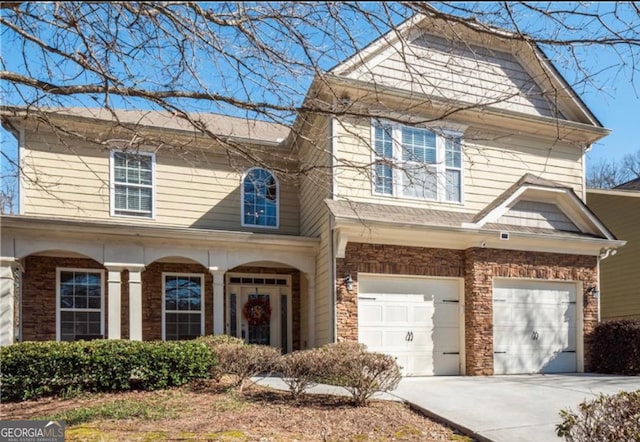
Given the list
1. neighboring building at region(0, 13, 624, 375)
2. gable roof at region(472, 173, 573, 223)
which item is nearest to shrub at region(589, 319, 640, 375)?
neighboring building at region(0, 13, 624, 375)

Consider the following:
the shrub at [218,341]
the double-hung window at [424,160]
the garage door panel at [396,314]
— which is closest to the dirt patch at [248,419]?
the shrub at [218,341]

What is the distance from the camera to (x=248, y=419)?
21.2 feet

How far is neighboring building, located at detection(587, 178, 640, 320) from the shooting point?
50.6ft

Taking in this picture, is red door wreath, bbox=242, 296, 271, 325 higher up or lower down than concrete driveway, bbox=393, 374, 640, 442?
higher up

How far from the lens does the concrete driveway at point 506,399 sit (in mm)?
6320

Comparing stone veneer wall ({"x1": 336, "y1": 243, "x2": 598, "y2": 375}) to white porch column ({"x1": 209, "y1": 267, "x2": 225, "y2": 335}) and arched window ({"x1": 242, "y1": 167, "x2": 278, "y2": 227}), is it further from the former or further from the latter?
arched window ({"x1": 242, "y1": 167, "x2": 278, "y2": 227})

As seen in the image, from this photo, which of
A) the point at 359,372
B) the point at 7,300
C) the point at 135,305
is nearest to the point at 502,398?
the point at 359,372

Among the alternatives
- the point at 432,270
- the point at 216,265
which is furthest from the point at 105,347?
the point at 432,270

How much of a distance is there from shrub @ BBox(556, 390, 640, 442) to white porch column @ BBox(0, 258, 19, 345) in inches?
368

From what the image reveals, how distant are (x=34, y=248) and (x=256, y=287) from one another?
17.0ft

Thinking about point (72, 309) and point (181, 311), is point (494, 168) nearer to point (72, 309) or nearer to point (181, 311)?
point (181, 311)

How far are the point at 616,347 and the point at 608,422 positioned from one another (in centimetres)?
826

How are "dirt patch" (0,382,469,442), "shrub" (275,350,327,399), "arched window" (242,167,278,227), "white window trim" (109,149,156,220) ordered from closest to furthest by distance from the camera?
1. "dirt patch" (0,382,469,442)
2. "shrub" (275,350,327,399)
3. "white window trim" (109,149,156,220)
4. "arched window" (242,167,278,227)

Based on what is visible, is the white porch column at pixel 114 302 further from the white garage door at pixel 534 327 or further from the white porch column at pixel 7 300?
the white garage door at pixel 534 327
